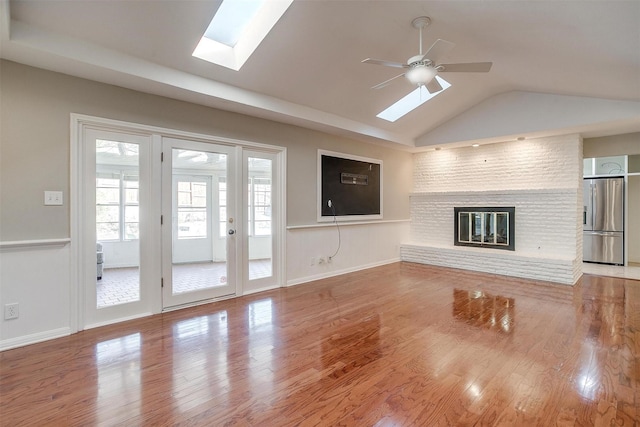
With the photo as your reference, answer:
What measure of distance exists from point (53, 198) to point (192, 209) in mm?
1289

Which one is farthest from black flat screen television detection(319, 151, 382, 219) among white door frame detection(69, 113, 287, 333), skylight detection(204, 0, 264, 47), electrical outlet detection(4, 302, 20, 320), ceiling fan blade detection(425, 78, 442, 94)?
electrical outlet detection(4, 302, 20, 320)

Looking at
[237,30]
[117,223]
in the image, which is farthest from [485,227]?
[117,223]

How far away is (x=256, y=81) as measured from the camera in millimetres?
3664

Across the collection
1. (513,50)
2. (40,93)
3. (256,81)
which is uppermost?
(513,50)

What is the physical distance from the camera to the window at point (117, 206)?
315cm

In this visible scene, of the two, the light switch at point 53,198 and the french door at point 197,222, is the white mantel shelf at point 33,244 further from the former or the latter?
the french door at point 197,222

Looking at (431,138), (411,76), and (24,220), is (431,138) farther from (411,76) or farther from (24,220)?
(24,220)

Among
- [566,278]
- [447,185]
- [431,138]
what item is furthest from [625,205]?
[431,138]

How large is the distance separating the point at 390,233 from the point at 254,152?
3.59m

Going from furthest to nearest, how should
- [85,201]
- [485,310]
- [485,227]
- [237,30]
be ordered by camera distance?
[485,227], [485,310], [237,30], [85,201]

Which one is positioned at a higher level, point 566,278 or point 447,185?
point 447,185

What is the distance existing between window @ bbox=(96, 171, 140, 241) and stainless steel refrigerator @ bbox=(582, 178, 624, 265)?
26.2 feet

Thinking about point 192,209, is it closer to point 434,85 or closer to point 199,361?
point 199,361

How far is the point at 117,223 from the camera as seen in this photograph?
324 centimetres
